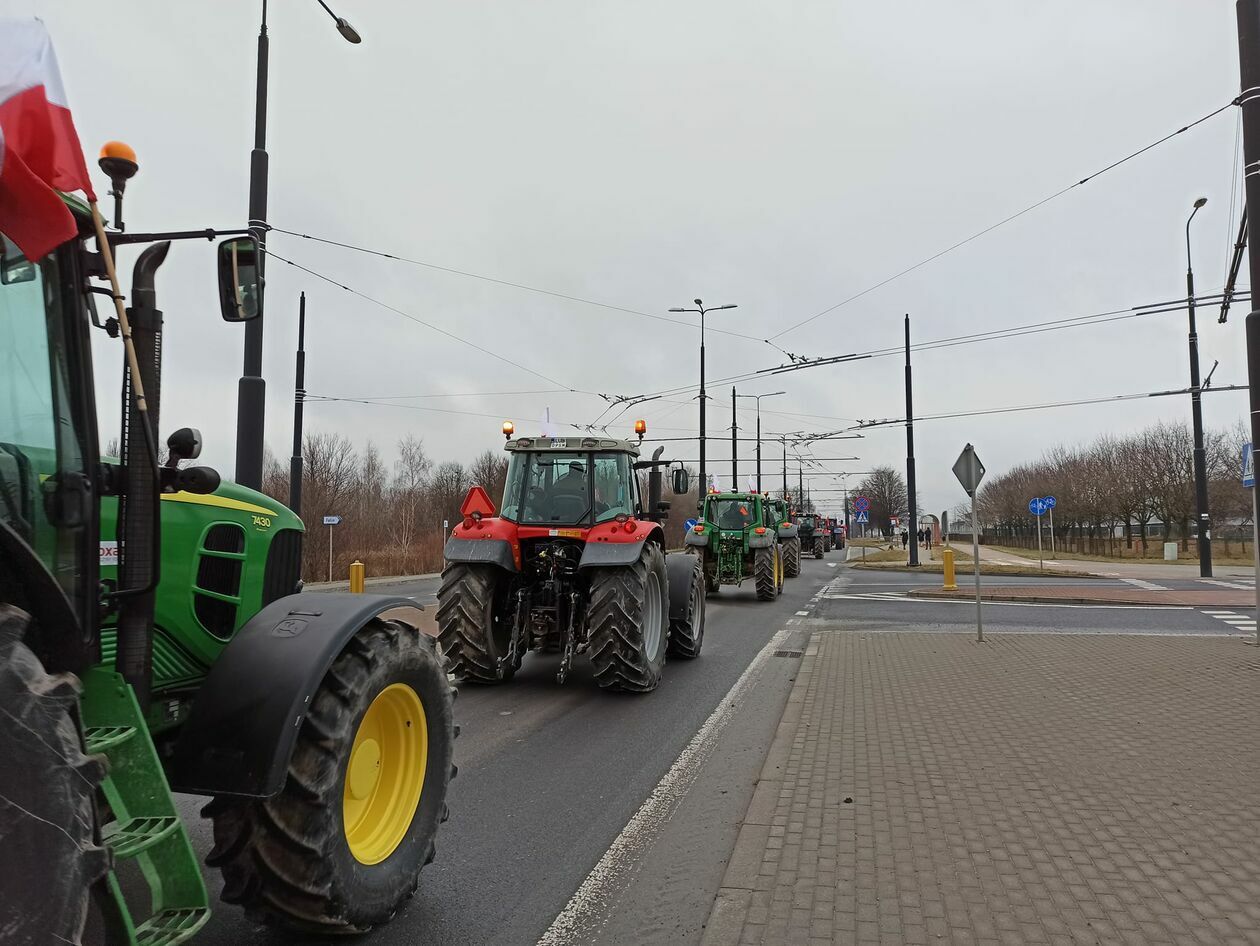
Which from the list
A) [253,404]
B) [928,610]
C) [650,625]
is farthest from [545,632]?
[928,610]

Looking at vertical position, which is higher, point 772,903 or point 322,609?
point 322,609

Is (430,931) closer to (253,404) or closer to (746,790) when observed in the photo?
(746,790)

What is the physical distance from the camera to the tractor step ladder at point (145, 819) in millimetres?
2072

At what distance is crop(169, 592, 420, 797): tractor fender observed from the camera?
257cm

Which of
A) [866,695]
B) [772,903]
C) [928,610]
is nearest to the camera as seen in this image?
[772,903]

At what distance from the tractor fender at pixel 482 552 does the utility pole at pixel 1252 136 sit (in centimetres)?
911

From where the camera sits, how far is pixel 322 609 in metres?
3.09

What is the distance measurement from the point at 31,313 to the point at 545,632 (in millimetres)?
6025

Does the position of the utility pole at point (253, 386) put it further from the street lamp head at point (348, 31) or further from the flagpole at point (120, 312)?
the flagpole at point (120, 312)

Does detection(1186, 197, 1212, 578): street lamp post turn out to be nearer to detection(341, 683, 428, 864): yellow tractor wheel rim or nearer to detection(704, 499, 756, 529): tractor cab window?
detection(704, 499, 756, 529): tractor cab window

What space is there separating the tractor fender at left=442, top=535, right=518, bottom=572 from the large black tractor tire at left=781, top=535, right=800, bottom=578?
56.1 ft

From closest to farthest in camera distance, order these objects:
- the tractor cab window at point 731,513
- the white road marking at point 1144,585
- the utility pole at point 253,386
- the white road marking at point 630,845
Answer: the white road marking at point 630,845, the utility pole at point 253,386, the tractor cab window at point 731,513, the white road marking at point 1144,585

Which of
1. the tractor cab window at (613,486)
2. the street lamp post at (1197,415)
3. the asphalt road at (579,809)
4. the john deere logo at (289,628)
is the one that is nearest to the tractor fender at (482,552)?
the tractor cab window at (613,486)

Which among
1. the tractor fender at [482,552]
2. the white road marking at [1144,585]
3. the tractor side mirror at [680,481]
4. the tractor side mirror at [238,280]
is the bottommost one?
the white road marking at [1144,585]
